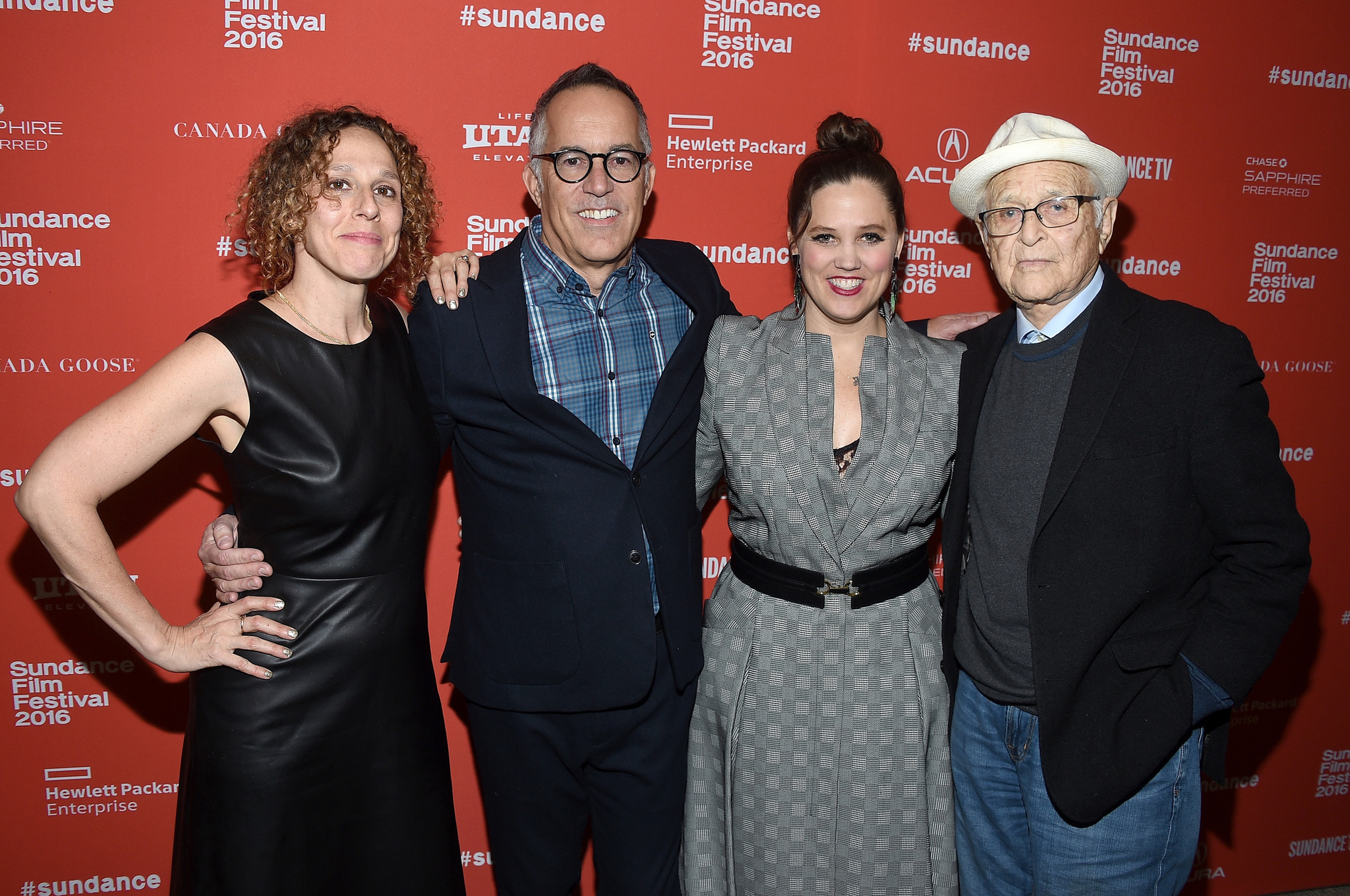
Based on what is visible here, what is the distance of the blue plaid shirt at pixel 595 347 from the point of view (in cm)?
187

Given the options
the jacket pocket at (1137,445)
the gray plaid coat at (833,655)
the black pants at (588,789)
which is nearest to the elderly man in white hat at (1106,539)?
the jacket pocket at (1137,445)

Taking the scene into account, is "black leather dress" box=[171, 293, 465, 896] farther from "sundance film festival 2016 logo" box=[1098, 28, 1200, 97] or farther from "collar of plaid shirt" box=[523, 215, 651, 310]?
"sundance film festival 2016 logo" box=[1098, 28, 1200, 97]

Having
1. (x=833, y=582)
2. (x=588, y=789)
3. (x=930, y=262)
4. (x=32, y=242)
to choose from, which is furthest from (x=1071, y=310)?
(x=32, y=242)

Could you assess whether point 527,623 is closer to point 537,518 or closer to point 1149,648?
point 537,518

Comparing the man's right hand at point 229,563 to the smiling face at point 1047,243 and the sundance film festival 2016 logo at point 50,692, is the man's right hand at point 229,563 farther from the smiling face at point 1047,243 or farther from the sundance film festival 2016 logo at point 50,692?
the smiling face at point 1047,243

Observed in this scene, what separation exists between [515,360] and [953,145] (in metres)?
1.60

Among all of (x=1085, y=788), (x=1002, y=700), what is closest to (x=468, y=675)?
(x=1002, y=700)

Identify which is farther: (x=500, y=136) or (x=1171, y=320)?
(x=500, y=136)

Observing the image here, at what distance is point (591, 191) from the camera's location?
187 centimetres

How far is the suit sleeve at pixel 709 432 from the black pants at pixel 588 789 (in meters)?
0.41

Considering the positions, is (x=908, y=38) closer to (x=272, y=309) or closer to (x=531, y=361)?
(x=531, y=361)

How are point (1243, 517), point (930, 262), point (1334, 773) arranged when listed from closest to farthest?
point (1243, 517) → point (930, 262) → point (1334, 773)

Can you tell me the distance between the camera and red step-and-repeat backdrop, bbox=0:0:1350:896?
7.20ft

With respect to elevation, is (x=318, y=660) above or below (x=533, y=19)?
below
